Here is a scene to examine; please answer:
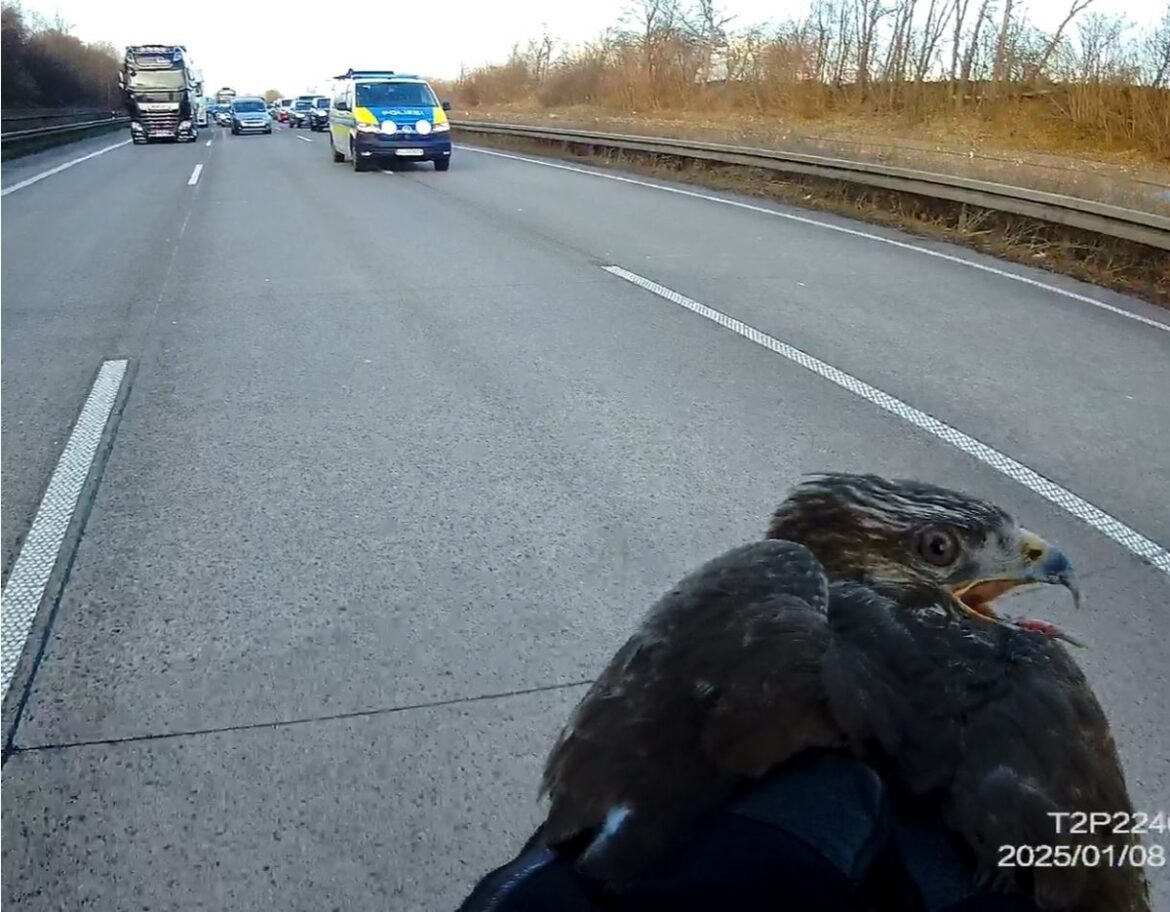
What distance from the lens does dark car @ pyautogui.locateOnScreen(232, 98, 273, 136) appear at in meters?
50.8

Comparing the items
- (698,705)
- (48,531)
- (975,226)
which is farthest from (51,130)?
(698,705)

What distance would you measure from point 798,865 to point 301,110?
248ft

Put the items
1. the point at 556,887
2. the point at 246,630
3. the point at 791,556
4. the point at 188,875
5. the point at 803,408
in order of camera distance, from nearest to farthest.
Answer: the point at 556,887 → the point at 791,556 → the point at 188,875 → the point at 246,630 → the point at 803,408

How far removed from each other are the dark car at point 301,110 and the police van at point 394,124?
160 feet

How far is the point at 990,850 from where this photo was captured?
1.12 m

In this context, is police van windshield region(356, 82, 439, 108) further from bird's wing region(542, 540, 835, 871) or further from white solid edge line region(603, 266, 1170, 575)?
bird's wing region(542, 540, 835, 871)

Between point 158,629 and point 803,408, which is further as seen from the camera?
point 803,408

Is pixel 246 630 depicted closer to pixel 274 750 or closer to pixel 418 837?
pixel 274 750

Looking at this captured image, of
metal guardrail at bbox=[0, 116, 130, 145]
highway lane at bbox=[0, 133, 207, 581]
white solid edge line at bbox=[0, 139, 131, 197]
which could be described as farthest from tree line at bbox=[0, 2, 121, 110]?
highway lane at bbox=[0, 133, 207, 581]

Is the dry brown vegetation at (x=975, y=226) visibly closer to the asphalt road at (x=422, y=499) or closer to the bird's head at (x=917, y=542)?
the asphalt road at (x=422, y=499)

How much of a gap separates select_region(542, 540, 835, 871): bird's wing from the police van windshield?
78.2ft

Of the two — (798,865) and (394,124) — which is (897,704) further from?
(394,124)

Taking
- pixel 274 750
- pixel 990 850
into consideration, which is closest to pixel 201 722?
pixel 274 750

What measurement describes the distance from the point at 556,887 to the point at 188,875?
1.71 meters
